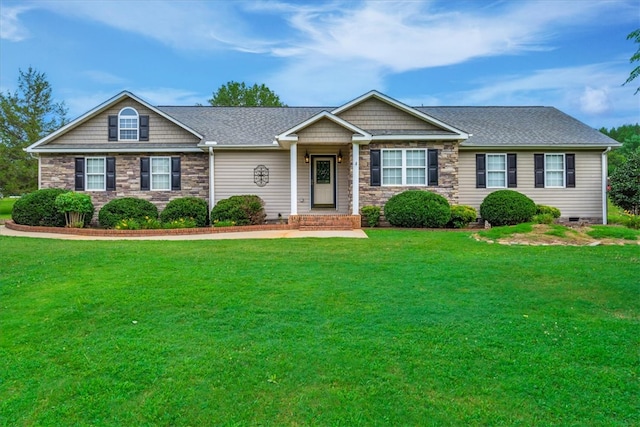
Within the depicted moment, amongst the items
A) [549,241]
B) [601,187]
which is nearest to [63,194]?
[549,241]

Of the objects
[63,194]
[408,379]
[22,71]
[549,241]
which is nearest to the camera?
[408,379]

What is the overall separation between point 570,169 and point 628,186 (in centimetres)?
241

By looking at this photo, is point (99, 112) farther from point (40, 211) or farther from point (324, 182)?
point (324, 182)

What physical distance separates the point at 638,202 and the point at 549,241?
8.86 meters

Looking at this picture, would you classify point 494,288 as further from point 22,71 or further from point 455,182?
point 22,71

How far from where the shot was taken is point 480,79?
77.7 ft

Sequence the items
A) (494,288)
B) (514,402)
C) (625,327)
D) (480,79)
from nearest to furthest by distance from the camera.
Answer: (514,402) < (625,327) < (494,288) < (480,79)

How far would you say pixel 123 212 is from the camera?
48.3ft

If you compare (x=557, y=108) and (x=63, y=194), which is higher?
(x=557, y=108)

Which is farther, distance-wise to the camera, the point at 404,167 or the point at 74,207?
the point at 404,167

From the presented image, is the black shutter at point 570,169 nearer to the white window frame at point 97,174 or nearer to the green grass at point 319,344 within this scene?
the green grass at point 319,344

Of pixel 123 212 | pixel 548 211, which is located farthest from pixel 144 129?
pixel 548 211

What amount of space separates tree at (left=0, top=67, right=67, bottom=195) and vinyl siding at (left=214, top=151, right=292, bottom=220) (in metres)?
17.0

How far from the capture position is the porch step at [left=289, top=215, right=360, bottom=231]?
46.0ft
